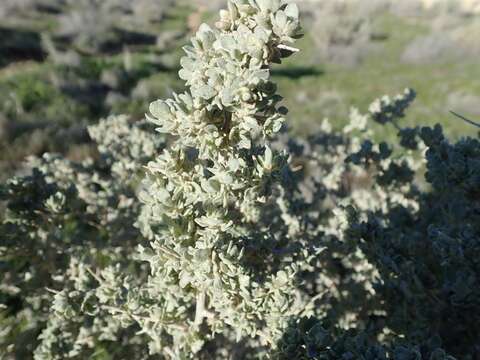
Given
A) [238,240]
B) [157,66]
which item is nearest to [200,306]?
[238,240]

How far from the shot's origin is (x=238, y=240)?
204 cm

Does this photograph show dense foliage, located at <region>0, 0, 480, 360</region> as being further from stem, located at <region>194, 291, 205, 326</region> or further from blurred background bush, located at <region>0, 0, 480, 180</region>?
blurred background bush, located at <region>0, 0, 480, 180</region>

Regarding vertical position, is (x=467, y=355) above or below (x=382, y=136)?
above

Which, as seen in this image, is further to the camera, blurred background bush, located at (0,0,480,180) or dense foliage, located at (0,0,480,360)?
blurred background bush, located at (0,0,480,180)

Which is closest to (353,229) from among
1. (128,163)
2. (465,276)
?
(465,276)

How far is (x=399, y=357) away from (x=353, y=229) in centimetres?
87

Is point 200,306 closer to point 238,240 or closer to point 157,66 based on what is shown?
point 238,240

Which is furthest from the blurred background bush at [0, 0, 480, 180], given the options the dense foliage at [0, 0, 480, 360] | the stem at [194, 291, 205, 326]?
the stem at [194, 291, 205, 326]

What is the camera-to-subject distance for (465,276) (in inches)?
94.0

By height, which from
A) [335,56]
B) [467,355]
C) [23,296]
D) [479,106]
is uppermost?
[467,355]

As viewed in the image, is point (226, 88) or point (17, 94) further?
point (17, 94)

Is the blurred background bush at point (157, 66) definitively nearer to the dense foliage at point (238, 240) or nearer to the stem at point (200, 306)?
the dense foliage at point (238, 240)

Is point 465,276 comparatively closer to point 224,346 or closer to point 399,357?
point 399,357

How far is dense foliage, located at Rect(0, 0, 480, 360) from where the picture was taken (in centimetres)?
154
